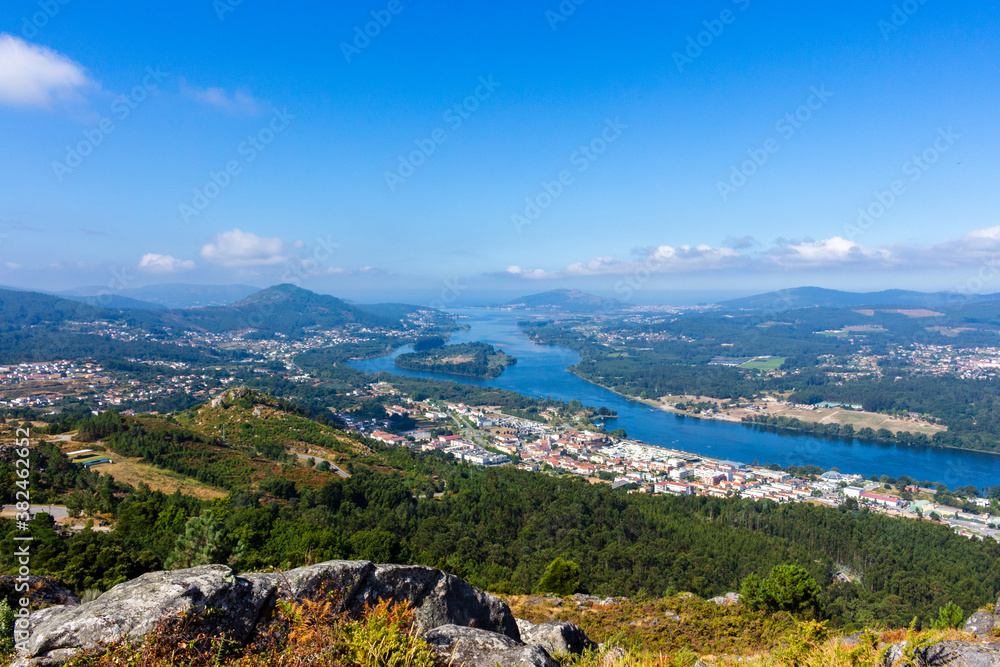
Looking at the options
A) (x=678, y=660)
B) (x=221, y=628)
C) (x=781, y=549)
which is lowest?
(x=781, y=549)

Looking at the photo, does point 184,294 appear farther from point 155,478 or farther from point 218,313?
point 155,478

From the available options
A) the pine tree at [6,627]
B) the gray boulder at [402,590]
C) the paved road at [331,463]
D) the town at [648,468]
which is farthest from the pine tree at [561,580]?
the town at [648,468]

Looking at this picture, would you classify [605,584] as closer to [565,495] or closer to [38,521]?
[565,495]

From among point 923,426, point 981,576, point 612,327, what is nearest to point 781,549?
point 981,576

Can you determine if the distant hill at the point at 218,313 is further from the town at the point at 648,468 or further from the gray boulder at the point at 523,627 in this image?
the gray boulder at the point at 523,627

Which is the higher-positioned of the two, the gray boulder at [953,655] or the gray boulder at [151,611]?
the gray boulder at [151,611]

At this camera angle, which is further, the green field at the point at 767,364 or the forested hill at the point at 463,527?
the green field at the point at 767,364
